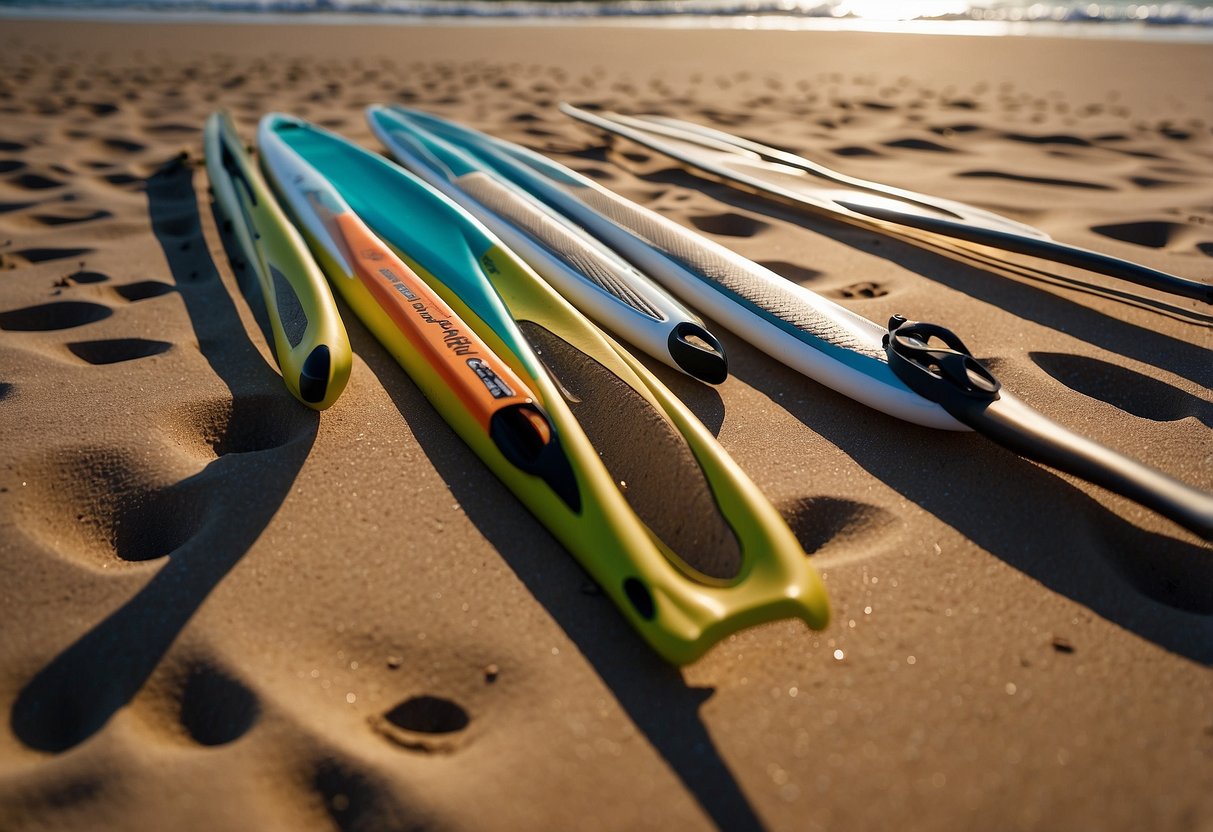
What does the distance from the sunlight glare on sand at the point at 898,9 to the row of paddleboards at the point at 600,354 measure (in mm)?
10951

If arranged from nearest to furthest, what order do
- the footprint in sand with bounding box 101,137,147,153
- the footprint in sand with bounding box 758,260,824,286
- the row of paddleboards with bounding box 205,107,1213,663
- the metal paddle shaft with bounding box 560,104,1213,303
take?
the row of paddleboards with bounding box 205,107,1213,663, the metal paddle shaft with bounding box 560,104,1213,303, the footprint in sand with bounding box 758,260,824,286, the footprint in sand with bounding box 101,137,147,153

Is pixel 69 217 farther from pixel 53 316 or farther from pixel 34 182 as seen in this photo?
pixel 53 316

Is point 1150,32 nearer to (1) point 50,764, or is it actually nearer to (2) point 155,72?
(2) point 155,72

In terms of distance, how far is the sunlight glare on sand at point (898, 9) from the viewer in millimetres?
12250

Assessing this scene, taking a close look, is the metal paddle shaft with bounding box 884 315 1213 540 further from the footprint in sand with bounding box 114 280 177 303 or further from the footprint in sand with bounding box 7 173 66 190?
the footprint in sand with bounding box 7 173 66 190

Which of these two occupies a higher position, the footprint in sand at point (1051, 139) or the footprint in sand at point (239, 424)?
the footprint in sand at point (1051, 139)

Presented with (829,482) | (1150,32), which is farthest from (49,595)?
(1150,32)

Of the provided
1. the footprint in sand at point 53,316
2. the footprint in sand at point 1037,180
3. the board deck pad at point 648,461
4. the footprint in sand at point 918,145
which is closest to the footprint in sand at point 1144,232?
the footprint in sand at point 1037,180

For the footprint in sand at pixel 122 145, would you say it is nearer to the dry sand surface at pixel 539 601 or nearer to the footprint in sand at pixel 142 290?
the dry sand surface at pixel 539 601

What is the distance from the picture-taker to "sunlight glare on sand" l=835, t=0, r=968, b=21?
40.2ft

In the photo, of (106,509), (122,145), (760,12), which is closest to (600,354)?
(106,509)

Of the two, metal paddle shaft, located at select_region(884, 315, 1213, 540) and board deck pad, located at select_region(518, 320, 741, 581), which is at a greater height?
metal paddle shaft, located at select_region(884, 315, 1213, 540)

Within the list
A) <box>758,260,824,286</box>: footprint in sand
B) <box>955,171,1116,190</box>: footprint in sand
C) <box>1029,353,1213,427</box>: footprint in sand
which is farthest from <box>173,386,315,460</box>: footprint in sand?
<box>955,171,1116,190</box>: footprint in sand

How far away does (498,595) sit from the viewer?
1513 mm
